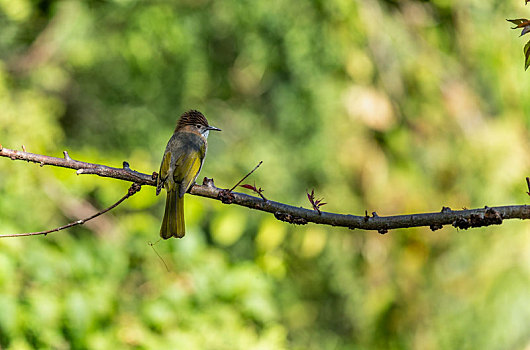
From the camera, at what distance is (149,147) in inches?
221

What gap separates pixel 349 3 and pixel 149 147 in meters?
1.94

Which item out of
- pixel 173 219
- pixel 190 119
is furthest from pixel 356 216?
pixel 190 119

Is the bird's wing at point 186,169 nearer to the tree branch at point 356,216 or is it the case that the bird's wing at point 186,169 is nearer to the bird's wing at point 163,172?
the bird's wing at point 163,172

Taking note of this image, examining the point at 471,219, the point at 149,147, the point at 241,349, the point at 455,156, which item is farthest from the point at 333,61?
the point at 471,219

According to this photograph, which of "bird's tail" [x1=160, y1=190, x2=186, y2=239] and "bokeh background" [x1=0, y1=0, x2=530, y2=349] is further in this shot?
"bokeh background" [x1=0, y1=0, x2=530, y2=349]

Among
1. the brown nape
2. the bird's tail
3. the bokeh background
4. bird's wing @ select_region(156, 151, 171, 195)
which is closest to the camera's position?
the bird's tail

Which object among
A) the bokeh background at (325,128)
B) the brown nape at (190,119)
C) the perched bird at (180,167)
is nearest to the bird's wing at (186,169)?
the perched bird at (180,167)

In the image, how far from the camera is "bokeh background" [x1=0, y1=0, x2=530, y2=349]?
480 centimetres

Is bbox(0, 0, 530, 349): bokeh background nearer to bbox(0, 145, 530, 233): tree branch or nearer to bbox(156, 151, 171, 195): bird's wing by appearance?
bbox(156, 151, 171, 195): bird's wing

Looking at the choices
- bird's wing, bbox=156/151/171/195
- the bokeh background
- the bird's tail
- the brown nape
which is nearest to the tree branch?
the bird's tail

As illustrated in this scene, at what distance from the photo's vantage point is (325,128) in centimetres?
533

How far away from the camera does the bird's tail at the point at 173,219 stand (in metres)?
2.27

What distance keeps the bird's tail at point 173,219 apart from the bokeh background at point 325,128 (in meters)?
1.55

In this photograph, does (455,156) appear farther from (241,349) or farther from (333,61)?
(241,349)
